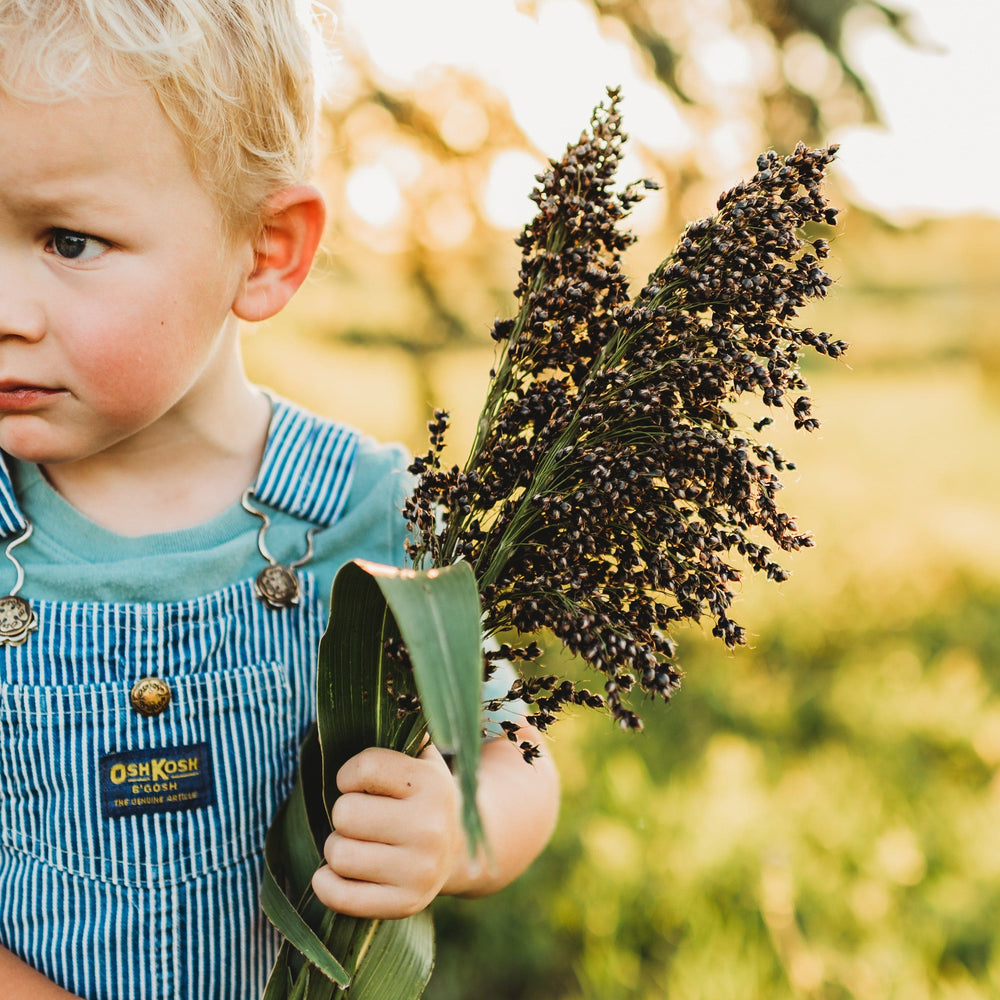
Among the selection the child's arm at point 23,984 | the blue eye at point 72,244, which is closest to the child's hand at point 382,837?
the child's arm at point 23,984

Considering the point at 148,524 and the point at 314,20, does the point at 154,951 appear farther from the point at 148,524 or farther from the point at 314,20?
the point at 314,20

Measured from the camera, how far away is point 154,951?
162cm

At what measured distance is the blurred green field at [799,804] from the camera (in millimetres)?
2871

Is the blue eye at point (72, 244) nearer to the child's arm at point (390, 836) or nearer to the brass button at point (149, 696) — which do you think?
the brass button at point (149, 696)

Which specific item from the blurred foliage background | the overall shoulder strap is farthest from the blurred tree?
the overall shoulder strap

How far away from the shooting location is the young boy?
1423 mm

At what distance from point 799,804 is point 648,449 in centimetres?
273

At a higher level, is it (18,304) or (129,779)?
(18,304)

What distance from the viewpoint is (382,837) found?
1429 millimetres

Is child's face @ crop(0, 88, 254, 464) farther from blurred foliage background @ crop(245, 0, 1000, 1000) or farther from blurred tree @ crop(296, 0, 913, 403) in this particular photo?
blurred tree @ crop(296, 0, 913, 403)

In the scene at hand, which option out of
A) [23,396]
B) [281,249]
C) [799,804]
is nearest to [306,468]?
[281,249]

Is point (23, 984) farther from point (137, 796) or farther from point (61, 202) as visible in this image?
point (61, 202)

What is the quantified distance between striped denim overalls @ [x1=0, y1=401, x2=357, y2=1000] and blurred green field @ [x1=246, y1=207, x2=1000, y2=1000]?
0.83 m

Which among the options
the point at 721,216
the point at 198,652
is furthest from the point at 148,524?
the point at 721,216
